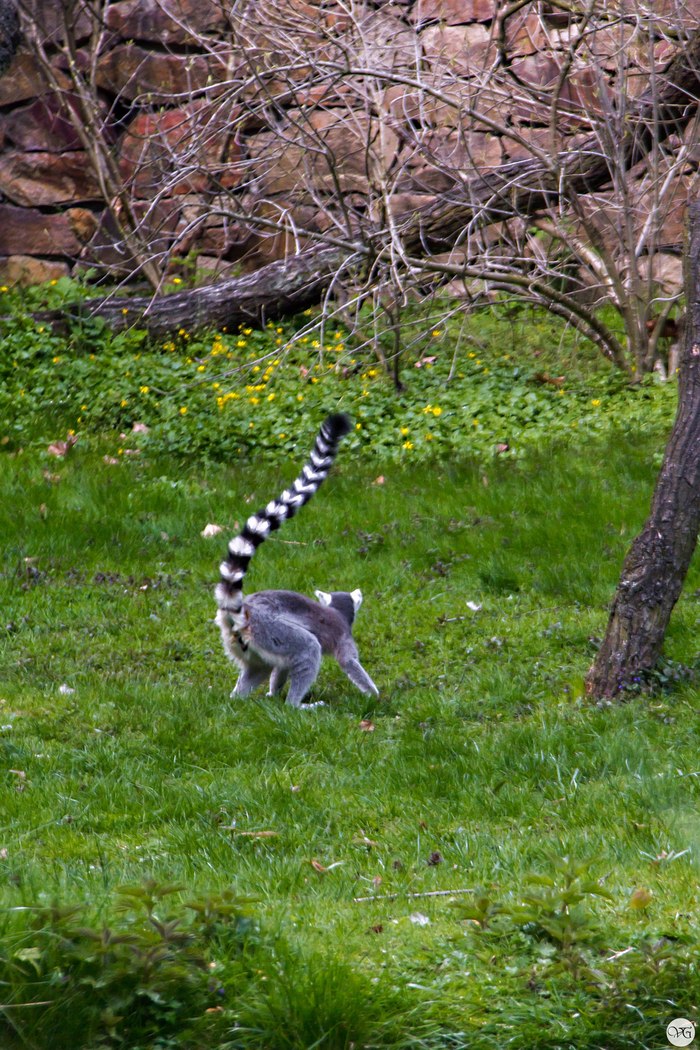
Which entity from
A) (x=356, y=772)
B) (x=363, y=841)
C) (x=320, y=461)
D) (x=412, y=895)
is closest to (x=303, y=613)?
(x=320, y=461)

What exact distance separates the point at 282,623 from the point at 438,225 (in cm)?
808

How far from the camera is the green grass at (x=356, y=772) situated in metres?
3.29

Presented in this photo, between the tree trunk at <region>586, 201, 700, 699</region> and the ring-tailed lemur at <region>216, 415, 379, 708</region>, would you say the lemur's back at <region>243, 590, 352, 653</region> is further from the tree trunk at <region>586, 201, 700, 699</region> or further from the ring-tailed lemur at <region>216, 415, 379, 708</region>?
the tree trunk at <region>586, 201, 700, 699</region>

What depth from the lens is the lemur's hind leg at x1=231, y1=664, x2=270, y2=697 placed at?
6840 millimetres

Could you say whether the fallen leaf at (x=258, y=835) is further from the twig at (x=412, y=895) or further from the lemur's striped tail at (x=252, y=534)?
the lemur's striped tail at (x=252, y=534)

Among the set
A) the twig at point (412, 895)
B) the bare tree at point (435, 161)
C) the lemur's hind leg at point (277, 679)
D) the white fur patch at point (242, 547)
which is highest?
the bare tree at point (435, 161)

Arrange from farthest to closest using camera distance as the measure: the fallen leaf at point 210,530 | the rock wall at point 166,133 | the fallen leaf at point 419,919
→ the rock wall at point 166,133 → the fallen leaf at point 210,530 → the fallen leaf at point 419,919

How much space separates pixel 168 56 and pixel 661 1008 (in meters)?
15.2

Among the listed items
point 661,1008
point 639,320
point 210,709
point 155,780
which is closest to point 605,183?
point 639,320

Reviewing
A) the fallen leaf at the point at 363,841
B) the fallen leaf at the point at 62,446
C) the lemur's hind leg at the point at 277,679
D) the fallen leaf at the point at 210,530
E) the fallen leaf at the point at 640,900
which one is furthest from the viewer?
the fallen leaf at the point at 62,446

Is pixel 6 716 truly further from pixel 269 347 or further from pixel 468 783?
pixel 269 347

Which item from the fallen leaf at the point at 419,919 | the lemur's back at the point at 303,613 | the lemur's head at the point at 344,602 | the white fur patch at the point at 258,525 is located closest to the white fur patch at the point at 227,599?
the lemur's back at the point at 303,613

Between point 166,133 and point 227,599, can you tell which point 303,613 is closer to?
point 227,599

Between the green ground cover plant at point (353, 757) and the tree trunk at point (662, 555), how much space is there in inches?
9.2
